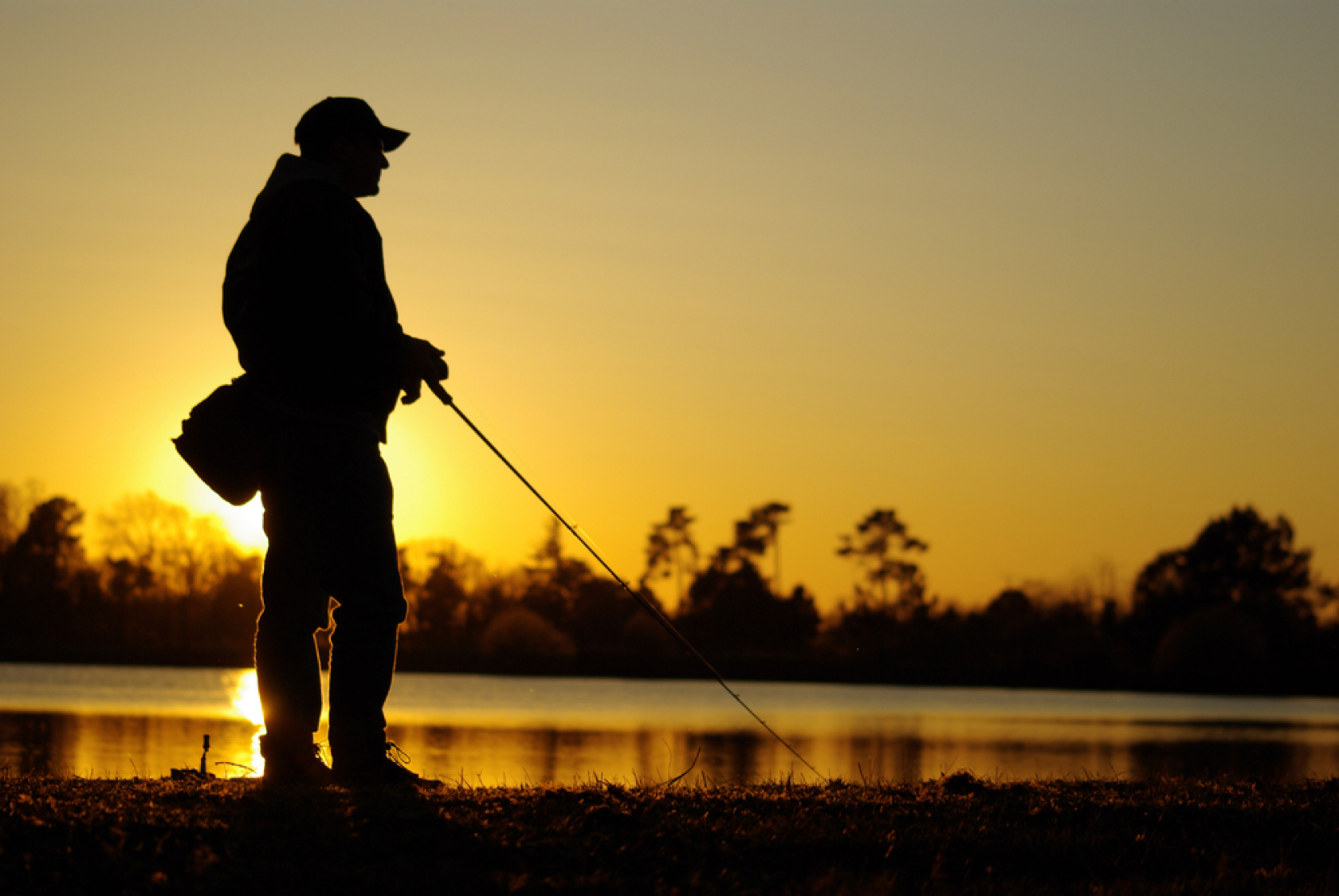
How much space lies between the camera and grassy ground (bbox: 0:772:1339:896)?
11.3 feet

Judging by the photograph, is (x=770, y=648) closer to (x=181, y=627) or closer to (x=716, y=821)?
(x=181, y=627)

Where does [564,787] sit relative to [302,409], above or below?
below

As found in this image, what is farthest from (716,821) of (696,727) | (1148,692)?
(1148,692)

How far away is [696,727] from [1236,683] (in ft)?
151

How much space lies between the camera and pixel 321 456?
177 inches

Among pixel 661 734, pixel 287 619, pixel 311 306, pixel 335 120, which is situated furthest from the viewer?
pixel 661 734

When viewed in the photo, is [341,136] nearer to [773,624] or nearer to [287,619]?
[287,619]

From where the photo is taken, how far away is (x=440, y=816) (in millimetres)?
3936

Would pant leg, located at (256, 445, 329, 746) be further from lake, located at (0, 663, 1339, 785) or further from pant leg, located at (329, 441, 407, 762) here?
lake, located at (0, 663, 1339, 785)

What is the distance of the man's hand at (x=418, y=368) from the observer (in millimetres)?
4625

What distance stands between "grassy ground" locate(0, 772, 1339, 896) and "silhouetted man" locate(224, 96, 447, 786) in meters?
0.31

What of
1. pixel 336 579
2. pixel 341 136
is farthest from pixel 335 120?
pixel 336 579

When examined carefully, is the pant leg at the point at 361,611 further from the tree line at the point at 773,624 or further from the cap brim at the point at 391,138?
the tree line at the point at 773,624

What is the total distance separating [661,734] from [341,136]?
19.4 meters
